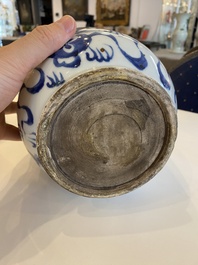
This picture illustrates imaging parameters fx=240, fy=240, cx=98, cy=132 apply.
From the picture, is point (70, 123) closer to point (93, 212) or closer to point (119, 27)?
point (93, 212)

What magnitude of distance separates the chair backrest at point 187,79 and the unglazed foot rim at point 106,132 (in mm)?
683

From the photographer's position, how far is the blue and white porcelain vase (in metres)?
0.37

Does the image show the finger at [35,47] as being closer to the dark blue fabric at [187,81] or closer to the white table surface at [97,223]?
the white table surface at [97,223]

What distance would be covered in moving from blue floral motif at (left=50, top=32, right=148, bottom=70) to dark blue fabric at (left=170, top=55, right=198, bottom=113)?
0.68 meters

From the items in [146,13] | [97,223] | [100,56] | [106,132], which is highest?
[100,56]

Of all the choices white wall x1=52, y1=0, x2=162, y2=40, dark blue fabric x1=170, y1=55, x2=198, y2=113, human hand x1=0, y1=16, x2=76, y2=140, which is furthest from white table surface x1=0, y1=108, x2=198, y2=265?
white wall x1=52, y1=0, x2=162, y2=40

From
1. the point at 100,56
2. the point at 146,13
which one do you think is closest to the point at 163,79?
the point at 100,56

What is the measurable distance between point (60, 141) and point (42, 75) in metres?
0.11

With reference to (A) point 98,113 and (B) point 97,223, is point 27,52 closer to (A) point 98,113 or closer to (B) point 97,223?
(A) point 98,113

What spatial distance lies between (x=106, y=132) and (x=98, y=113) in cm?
4

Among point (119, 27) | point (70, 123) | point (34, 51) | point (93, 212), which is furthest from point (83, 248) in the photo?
point (119, 27)

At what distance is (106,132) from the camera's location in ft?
1.34

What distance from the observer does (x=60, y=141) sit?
15.6 inches

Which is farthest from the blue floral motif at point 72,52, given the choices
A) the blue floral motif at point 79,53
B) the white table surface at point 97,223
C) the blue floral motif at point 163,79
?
the white table surface at point 97,223
